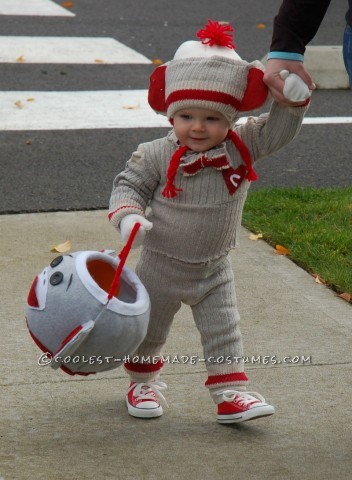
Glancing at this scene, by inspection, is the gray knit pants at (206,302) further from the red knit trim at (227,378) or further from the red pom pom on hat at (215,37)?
the red pom pom on hat at (215,37)

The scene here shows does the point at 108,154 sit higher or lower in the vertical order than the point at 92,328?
lower

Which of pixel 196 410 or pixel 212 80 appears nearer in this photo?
pixel 212 80

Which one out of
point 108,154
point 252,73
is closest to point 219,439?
point 252,73

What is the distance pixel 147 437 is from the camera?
3693 millimetres

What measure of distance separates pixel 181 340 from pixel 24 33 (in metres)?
6.80

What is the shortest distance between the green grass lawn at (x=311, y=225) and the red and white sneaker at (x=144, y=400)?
5.05 ft

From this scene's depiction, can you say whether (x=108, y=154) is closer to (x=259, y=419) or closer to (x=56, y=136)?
(x=56, y=136)

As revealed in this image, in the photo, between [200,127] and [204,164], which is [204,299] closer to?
[204,164]

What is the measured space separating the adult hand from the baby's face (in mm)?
222

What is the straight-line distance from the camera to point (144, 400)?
384 cm

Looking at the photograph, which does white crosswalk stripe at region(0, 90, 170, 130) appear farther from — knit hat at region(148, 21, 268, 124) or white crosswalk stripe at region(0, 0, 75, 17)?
knit hat at region(148, 21, 268, 124)

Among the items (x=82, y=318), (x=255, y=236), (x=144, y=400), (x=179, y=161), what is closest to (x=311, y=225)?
(x=255, y=236)

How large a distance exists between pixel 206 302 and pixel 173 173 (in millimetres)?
484

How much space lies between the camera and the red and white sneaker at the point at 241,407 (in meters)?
3.69
